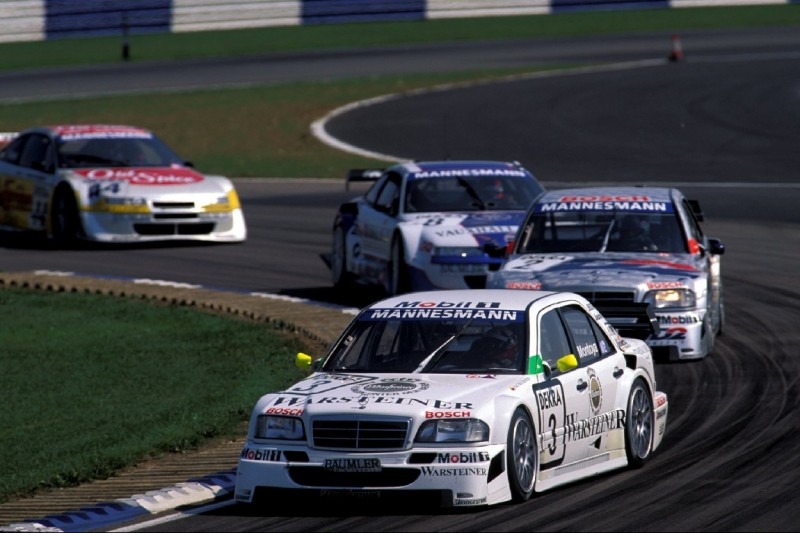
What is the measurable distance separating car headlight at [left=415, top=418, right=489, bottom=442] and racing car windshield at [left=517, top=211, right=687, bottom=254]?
629 cm

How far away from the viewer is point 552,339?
32.0 feet

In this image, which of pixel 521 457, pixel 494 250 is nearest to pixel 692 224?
pixel 494 250

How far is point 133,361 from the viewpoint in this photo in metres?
14.5

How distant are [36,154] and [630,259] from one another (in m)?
11.1

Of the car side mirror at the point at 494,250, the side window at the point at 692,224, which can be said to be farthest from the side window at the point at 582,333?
the side window at the point at 692,224

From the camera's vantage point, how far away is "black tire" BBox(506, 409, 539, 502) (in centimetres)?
864

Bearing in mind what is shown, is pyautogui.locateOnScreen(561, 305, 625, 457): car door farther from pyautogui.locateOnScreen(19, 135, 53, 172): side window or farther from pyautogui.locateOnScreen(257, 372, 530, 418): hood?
pyautogui.locateOnScreen(19, 135, 53, 172): side window

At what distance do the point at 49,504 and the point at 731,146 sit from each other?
22.0 meters

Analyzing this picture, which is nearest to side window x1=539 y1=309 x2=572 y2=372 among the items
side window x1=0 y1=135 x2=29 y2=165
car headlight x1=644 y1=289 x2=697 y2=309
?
car headlight x1=644 y1=289 x2=697 y2=309

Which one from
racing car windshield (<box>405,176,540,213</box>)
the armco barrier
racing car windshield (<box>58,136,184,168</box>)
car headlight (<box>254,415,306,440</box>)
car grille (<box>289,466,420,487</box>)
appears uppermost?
car headlight (<box>254,415,306,440</box>)

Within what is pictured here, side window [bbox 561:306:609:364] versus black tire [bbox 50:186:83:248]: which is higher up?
side window [bbox 561:306:609:364]

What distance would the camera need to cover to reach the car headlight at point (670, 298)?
1370 centimetres

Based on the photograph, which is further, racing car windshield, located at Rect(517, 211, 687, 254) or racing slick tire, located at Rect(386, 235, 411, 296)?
racing slick tire, located at Rect(386, 235, 411, 296)

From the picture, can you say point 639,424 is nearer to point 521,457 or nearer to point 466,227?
point 521,457
